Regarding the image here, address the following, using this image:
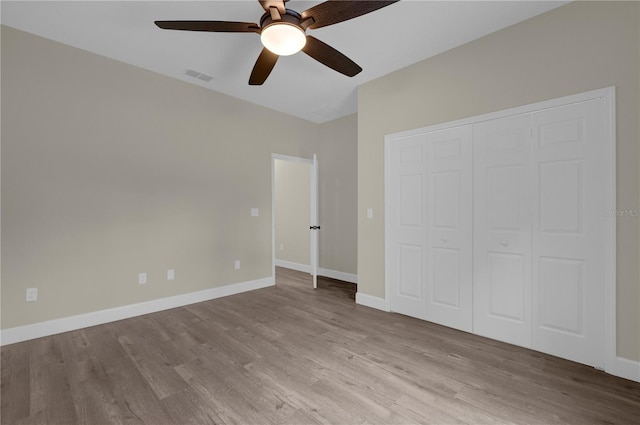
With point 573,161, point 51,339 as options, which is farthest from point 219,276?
point 573,161

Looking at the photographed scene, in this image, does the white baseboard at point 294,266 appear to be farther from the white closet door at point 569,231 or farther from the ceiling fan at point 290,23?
the ceiling fan at point 290,23

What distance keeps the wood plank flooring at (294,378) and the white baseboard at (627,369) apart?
0.06m

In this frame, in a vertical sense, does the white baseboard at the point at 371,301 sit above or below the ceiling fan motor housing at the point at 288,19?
below

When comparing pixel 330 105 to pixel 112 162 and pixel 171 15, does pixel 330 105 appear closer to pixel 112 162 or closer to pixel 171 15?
pixel 171 15

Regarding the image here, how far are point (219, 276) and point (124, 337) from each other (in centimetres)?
142

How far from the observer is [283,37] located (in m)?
1.96

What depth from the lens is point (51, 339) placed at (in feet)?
8.75

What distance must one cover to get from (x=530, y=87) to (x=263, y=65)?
2349 mm

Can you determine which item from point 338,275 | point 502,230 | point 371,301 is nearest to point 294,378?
point 371,301

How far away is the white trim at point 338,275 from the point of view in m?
4.91

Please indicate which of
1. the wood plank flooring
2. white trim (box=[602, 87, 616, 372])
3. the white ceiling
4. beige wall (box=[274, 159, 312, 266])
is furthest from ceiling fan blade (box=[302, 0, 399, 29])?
beige wall (box=[274, 159, 312, 266])

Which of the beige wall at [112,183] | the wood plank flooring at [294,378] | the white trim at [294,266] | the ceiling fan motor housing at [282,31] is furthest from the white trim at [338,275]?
the ceiling fan motor housing at [282,31]

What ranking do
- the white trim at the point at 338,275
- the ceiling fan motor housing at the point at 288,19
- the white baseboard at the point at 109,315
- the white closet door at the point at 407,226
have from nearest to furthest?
the ceiling fan motor housing at the point at 288,19, the white baseboard at the point at 109,315, the white closet door at the point at 407,226, the white trim at the point at 338,275

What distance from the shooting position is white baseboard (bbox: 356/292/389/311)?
348 cm
